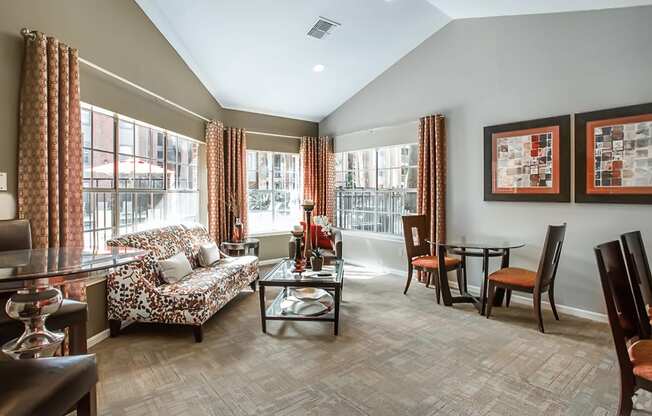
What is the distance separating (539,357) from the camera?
273cm

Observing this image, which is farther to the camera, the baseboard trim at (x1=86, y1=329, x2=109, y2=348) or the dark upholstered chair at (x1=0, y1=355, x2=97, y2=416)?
the baseboard trim at (x1=86, y1=329, x2=109, y2=348)

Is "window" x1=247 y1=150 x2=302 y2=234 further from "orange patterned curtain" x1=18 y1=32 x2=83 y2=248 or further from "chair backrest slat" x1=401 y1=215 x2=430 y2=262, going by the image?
"orange patterned curtain" x1=18 y1=32 x2=83 y2=248

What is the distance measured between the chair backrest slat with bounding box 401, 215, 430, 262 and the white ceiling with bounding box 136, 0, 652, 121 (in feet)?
7.48

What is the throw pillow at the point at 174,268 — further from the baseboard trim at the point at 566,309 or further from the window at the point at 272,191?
the baseboard trim at the point at 566,309

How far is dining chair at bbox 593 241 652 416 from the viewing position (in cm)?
169

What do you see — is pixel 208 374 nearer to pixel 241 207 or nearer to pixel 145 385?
pixel 145 385

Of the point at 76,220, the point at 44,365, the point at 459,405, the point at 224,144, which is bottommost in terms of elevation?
the point at 459,405

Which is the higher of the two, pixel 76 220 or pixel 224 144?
pixel 224 144

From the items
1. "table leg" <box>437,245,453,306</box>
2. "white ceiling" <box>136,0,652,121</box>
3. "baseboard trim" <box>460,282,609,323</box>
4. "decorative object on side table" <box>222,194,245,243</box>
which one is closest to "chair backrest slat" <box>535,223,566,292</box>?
"baseboard trim" <box>460,282,609,323</box>

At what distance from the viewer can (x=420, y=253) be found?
183 inches

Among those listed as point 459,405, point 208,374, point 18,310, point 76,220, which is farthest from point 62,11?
point 459,405

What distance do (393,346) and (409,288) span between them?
1.81 metres

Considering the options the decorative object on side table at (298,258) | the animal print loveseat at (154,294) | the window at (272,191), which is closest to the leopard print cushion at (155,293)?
the animal print loveseat at (154,294)

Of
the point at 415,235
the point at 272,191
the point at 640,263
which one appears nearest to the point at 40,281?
the point at 640,263
